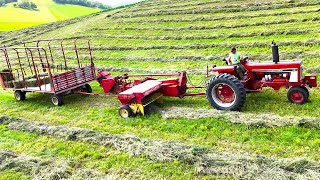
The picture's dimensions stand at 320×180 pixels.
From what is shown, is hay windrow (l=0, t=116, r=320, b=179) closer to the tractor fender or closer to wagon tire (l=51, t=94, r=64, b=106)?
wagon tire (l=51, t=94, r=64, b=106)

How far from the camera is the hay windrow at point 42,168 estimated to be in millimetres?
6031

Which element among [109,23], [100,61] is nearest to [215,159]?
[100,61]

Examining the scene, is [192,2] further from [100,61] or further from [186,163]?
[186,163]

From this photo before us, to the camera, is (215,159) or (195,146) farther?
(195,146)

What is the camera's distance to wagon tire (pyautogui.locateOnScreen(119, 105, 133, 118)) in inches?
338

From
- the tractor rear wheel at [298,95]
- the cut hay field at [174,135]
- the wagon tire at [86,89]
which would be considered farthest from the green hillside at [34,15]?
the tractor rear wheel at [298,95]

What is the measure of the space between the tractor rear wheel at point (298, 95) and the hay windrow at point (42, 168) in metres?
5.00

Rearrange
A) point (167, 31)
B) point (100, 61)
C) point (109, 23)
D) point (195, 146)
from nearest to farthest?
point (195, 146) < point (100, 61) < point (167, 31) < point (109, 23)

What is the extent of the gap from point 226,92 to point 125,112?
8.61ft

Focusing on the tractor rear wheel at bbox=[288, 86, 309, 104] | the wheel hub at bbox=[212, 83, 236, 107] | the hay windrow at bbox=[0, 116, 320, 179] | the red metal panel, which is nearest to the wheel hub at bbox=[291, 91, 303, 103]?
the tractor rear wheel at bbox=[288, 86, 309, 104]

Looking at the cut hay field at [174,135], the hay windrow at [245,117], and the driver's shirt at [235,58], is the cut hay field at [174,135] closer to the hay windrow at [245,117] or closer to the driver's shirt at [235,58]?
the hay windrow at [245,117]

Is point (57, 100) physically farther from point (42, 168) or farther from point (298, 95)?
point (298, 95)

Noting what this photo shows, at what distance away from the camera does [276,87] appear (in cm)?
846

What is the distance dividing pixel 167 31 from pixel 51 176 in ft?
48.6
